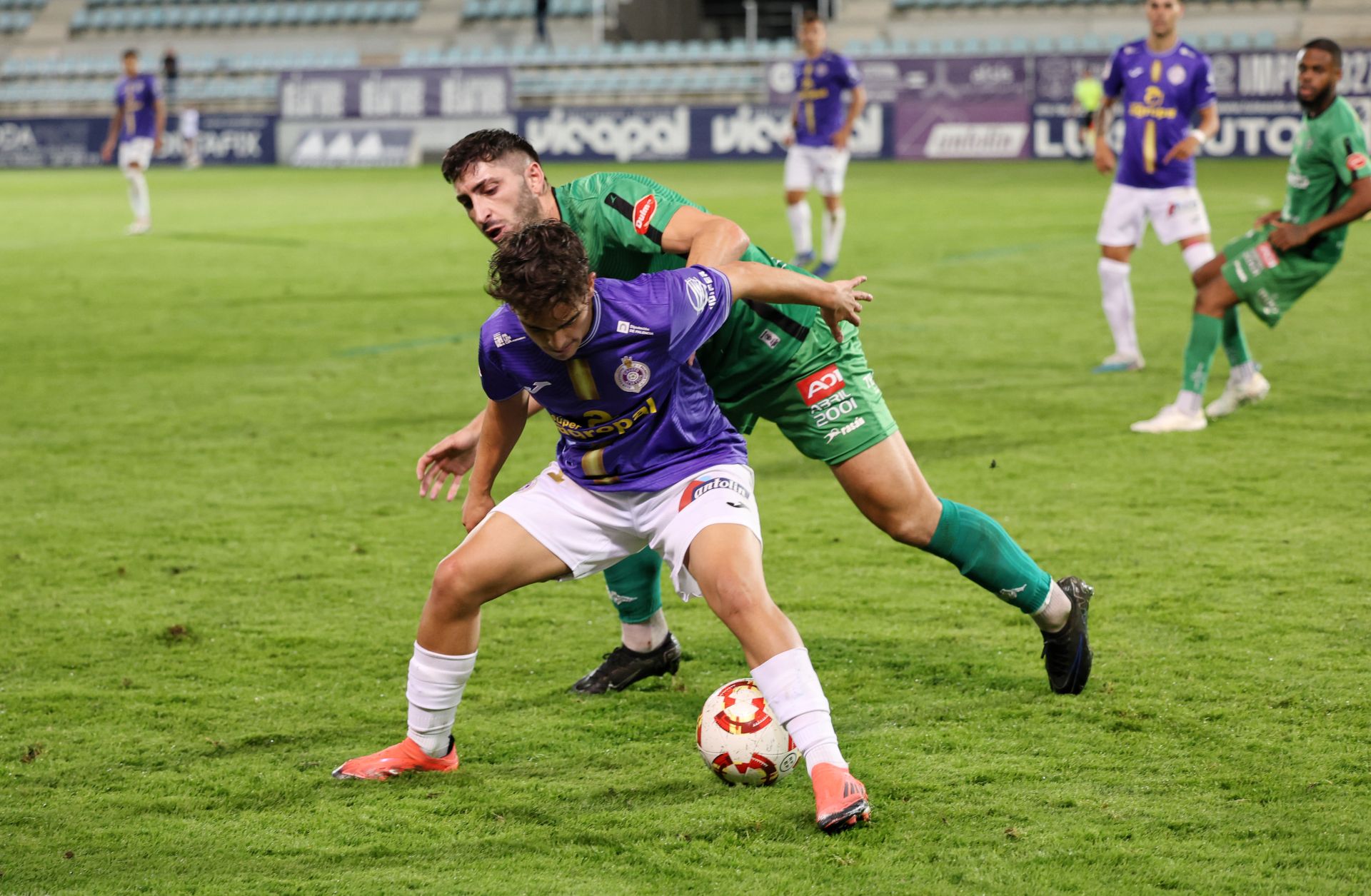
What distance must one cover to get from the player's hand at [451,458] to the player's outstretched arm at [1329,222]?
16.7ft

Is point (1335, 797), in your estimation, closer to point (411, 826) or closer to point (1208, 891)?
point (1208, 891)

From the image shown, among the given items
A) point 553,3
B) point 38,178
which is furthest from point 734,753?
point 553,3

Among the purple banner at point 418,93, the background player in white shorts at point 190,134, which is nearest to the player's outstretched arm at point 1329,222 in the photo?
the purple banner at point 418,93

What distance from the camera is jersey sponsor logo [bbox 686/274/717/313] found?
3.38 m

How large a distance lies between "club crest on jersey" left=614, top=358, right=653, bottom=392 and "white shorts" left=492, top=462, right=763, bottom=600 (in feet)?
0.88

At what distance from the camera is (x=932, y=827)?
3270mm

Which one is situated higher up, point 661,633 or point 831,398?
point 831,398

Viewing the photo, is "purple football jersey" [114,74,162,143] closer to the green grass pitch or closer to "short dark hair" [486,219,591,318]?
the green grass pitch

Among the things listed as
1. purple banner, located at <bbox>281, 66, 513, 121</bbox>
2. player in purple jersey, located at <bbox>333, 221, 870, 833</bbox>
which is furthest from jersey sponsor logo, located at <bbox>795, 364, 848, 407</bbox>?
purple banner, located at <bbox>281, 66, 513, 121</bbox>

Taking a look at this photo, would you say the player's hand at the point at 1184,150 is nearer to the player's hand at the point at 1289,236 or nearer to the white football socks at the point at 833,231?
the player's hand at the point at 1289,236

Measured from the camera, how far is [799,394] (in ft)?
12.8

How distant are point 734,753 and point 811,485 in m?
3.30

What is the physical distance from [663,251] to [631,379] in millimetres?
661

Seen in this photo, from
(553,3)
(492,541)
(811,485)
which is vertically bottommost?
(811,485)
